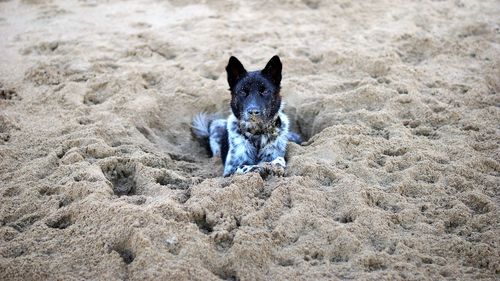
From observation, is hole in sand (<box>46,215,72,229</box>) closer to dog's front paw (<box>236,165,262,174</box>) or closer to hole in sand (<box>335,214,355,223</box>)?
dog's front paw (<box>236,165,262,174</box>)

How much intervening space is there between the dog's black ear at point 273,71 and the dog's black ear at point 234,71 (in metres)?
0.25

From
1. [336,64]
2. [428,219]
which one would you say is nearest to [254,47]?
[336,64]

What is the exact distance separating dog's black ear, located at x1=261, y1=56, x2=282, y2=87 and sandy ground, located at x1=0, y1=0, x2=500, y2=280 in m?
0.80

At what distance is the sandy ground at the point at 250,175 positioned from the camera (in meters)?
3.96

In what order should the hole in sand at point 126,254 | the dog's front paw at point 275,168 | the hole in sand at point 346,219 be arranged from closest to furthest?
the hole in sand at point 126,254 < the hole in sand at point 346,219 < the dog's front paw at point 275,168

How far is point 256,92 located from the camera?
19.1 feet

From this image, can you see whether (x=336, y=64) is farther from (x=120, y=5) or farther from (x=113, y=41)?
(x=120, y=5)

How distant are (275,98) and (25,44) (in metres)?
4.34

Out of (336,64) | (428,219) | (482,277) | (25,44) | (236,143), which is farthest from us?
(25,44)

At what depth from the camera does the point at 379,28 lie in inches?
327

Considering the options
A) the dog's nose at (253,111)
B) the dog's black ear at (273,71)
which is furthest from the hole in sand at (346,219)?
the dog's black ear at (273,71)

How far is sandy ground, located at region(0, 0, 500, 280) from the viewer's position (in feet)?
13.0

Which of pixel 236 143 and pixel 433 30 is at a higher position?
pixel 433 30

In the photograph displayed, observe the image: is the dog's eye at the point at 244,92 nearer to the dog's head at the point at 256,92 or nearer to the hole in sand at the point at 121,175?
the dog's head at the point at 256,92
